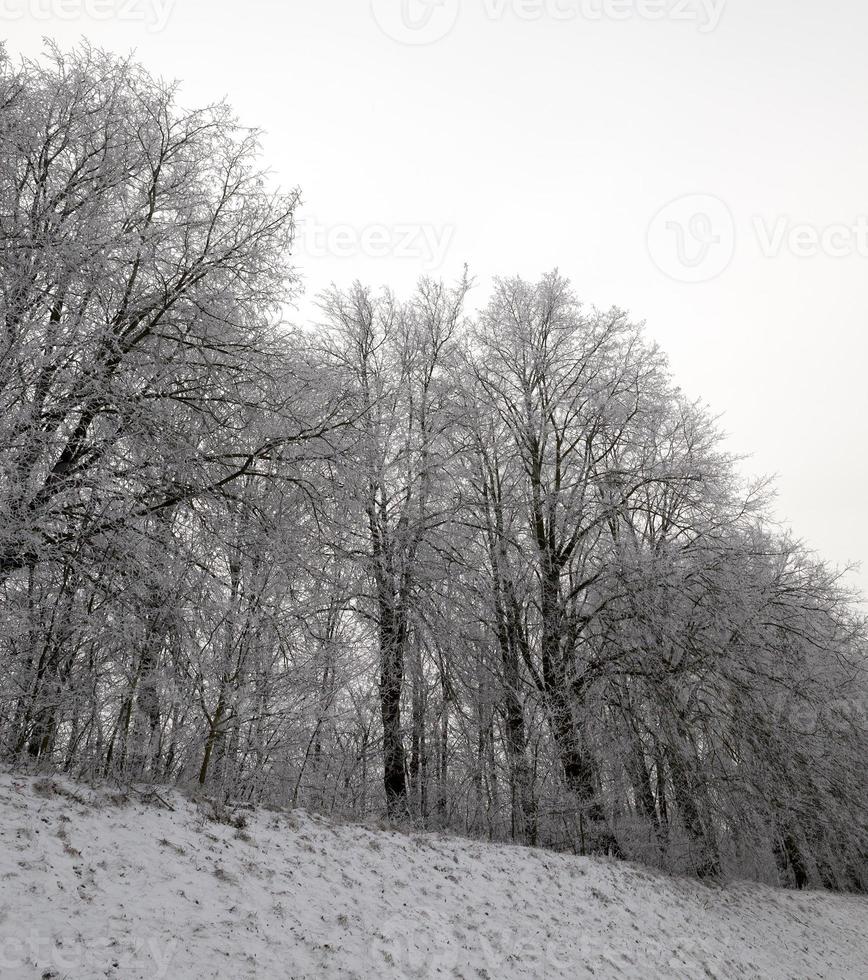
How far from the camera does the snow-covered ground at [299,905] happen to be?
12.5 ft

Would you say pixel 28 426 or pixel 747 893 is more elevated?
pixel 28 426

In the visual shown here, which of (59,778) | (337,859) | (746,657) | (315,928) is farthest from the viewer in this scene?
(746,657)

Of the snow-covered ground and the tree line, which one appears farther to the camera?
the tree line

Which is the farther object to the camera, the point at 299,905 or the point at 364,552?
the point at 364,552

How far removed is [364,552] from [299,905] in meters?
5.97

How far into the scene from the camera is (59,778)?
5348mm

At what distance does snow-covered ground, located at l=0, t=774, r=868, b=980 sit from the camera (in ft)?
12.5

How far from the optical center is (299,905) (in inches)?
193

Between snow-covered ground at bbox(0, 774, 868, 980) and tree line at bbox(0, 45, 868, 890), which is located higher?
tree line at bbox(0, 45, 868, 890)

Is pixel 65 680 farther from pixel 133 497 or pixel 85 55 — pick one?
pixel 85 55

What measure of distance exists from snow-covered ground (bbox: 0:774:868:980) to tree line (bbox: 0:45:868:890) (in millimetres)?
1234

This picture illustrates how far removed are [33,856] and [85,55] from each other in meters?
7.27

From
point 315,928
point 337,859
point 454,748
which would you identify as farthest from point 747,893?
point 315,928

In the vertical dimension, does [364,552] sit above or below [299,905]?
above
